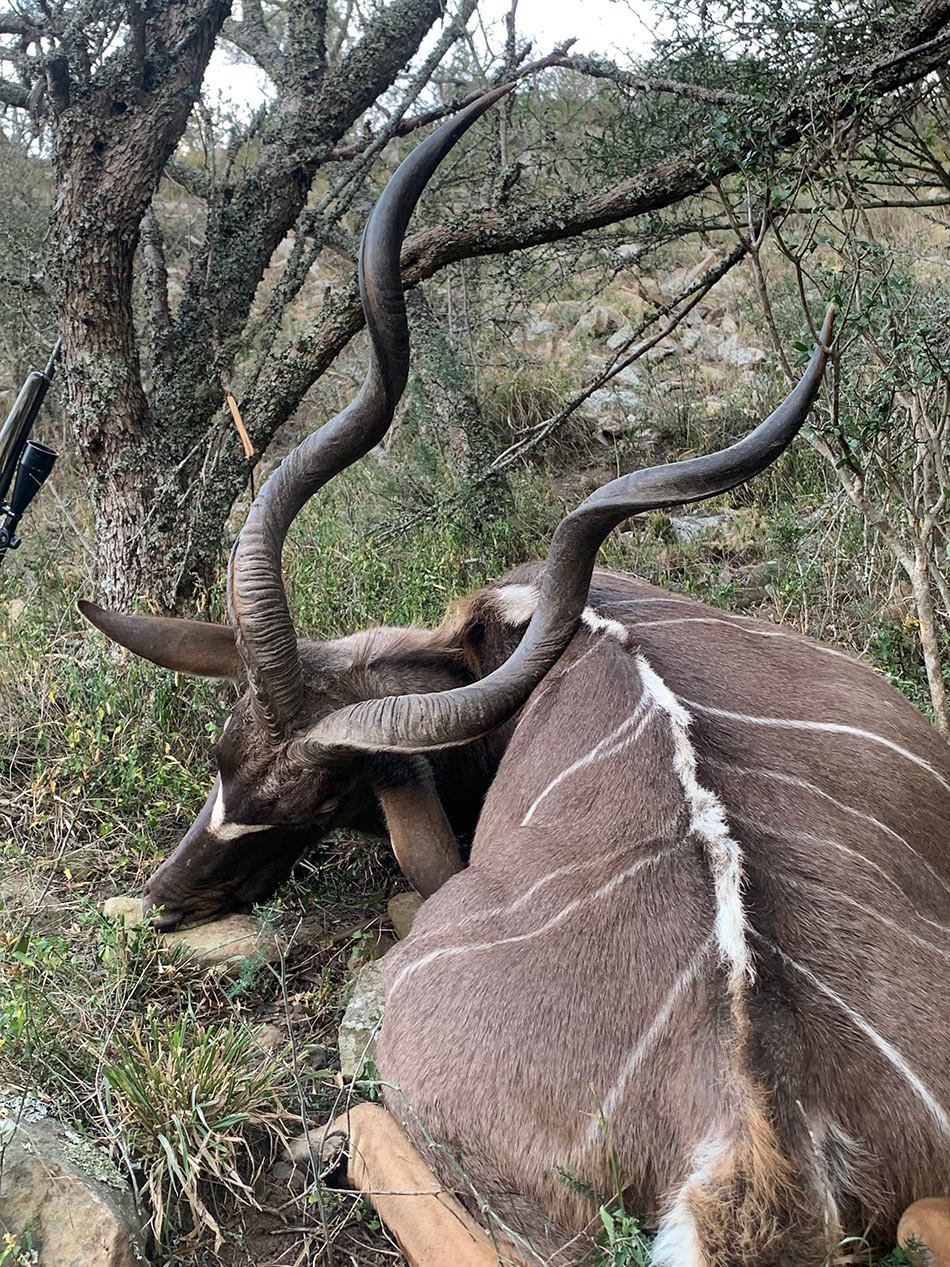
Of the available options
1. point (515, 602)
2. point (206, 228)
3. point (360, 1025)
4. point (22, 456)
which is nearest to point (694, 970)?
point (360, 1025)

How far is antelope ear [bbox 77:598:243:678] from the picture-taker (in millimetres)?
3965

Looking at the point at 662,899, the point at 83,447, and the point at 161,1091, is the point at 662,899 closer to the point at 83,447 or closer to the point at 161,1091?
the point at 161,1091

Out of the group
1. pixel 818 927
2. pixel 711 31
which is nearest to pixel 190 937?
pixel 818 927

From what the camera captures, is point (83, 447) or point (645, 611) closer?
point (645, 611)

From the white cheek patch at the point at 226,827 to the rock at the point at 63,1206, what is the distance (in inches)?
49.5

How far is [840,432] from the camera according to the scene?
13.2 ft

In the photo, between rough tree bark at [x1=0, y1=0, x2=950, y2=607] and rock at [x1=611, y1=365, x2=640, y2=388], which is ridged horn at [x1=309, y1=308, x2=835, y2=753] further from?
rock at [x1=611, y1=365, x2=640, y2=388]

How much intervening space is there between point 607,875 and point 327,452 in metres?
1.85

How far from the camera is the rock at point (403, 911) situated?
12.4 ft

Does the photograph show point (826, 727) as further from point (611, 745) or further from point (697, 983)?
point (697, 983)

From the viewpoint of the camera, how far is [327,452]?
3662mm

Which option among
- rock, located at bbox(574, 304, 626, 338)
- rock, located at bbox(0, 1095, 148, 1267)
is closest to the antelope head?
rock, located at bbox(0, 1095, 148, 1267)

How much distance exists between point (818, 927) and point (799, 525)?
4119 mm

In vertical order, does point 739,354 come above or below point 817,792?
above
